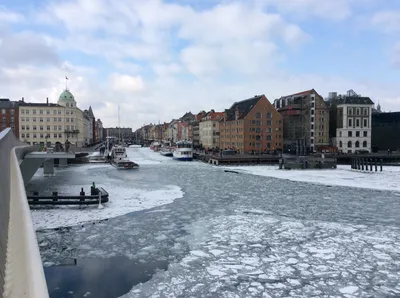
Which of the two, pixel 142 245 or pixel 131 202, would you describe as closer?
pixel 142 245

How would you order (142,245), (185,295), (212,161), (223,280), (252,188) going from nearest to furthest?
(185,295) → (223,280) → (142,245) → (252,188) → (212,161)

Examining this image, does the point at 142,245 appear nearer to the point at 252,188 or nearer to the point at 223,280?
the point at 223,280

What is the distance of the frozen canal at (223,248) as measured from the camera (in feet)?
42.6

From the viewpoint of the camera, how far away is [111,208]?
27.0m

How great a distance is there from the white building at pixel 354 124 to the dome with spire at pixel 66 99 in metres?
82.5

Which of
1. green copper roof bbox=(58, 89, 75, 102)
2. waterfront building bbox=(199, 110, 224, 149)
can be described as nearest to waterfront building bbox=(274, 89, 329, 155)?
waterfront building bbox=(199, 110, 224, 149)

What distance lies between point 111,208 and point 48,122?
96.3 m

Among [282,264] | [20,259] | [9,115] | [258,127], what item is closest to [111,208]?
[282,264]

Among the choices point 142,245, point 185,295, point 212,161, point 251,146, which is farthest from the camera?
point 251,146

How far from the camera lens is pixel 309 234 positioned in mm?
19828

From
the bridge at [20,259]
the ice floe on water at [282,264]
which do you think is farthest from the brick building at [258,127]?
the bridge at [20,259]

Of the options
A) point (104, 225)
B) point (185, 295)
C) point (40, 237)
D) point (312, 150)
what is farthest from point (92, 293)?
point (312, 150)

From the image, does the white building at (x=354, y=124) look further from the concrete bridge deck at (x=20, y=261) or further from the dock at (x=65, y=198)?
the concrete bridge deck at (x=20, y=261)

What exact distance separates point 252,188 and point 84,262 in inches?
1025
